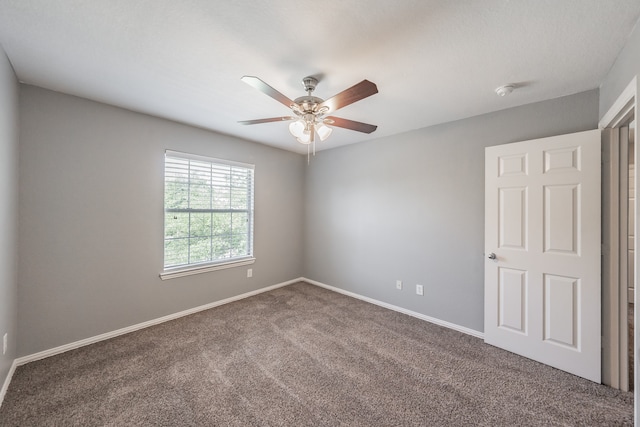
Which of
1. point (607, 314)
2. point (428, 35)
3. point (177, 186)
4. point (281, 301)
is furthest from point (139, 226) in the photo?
point (607, 314)

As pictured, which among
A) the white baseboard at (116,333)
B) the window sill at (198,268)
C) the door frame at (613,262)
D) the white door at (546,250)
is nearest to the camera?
the door frame at (613,262)

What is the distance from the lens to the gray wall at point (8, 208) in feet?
5.57

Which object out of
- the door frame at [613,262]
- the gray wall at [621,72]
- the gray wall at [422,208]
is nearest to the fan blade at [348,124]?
the gray wall at [422,208]

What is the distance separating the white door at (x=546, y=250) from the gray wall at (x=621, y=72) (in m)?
0.28

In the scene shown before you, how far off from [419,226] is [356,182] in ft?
3.86

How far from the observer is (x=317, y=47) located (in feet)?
5.21

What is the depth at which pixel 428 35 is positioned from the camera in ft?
4.86

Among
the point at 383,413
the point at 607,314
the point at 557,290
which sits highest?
the point at 557,290

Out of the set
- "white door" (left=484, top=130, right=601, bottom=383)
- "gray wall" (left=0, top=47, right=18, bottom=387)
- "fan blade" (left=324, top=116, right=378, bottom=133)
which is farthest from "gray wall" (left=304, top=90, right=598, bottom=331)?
"gray wall" (left=0, top=47, right=18, bottom=387)

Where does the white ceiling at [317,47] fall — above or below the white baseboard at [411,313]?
above

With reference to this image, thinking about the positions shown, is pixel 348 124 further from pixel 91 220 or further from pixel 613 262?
pixel 91 220

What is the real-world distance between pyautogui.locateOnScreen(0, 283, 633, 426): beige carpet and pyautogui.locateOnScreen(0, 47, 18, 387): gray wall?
43cm

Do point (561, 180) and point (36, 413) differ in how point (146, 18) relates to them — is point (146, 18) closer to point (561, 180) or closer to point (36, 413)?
point (36, 413)

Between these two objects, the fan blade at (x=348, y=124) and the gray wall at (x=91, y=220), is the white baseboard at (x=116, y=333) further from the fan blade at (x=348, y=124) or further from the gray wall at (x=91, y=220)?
the fan blade at (x=348, y=124)
